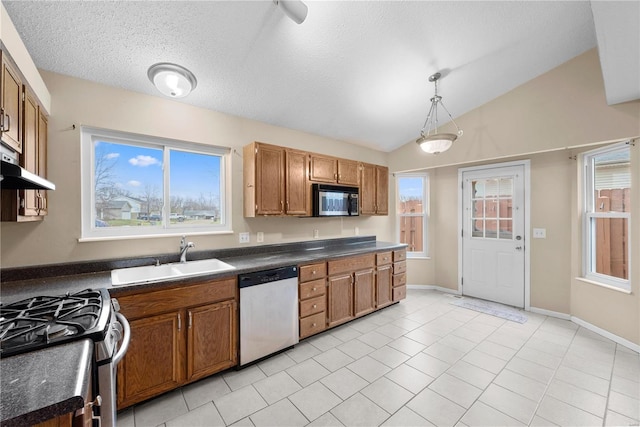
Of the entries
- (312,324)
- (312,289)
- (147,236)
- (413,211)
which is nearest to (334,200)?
(312,289)

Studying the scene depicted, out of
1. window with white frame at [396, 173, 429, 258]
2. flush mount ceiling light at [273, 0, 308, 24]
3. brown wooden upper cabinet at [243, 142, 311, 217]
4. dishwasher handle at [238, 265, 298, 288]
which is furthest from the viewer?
window with white frame at [396, 173, 429, 258]

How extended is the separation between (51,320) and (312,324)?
2103 millimetres

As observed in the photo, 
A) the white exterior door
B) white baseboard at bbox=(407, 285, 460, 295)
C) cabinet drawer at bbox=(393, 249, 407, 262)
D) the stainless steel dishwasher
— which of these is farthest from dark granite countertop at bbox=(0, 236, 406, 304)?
the white exterior door

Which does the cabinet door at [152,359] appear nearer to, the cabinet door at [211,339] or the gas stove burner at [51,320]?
the cabinet door at [211,339]

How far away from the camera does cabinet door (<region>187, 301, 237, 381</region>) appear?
2.02m

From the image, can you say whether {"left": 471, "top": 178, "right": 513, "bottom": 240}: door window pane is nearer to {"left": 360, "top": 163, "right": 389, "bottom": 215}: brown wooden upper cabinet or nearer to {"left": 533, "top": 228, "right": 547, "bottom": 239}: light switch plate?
{"left": 533, "top": 228, "right": 547, "bottom": 239}: light switch plate

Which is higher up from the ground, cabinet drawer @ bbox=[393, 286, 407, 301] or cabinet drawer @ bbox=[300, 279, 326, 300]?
cabinet drawer @ bbox=[300, 279, 326, 300]

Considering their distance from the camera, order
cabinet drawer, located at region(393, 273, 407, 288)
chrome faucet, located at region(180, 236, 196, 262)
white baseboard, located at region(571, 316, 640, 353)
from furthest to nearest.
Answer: cabinet drawer, located at region(393, 273, 407, 288) < white baseboard, located at region(571, 316, 640, 353) < chrome faucet, located at region(180, 236, 196, 262)

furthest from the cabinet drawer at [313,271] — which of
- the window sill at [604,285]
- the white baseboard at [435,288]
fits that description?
the window sill at [604,285]

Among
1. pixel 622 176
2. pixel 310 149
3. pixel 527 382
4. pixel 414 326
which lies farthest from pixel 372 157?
pixel 527 382

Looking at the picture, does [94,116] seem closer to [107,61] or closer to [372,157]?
[107,61]

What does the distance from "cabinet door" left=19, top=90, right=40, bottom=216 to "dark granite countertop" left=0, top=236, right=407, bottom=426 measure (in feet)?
1.74

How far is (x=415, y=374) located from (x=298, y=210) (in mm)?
1976

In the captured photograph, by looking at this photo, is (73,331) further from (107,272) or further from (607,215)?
(607,215)
